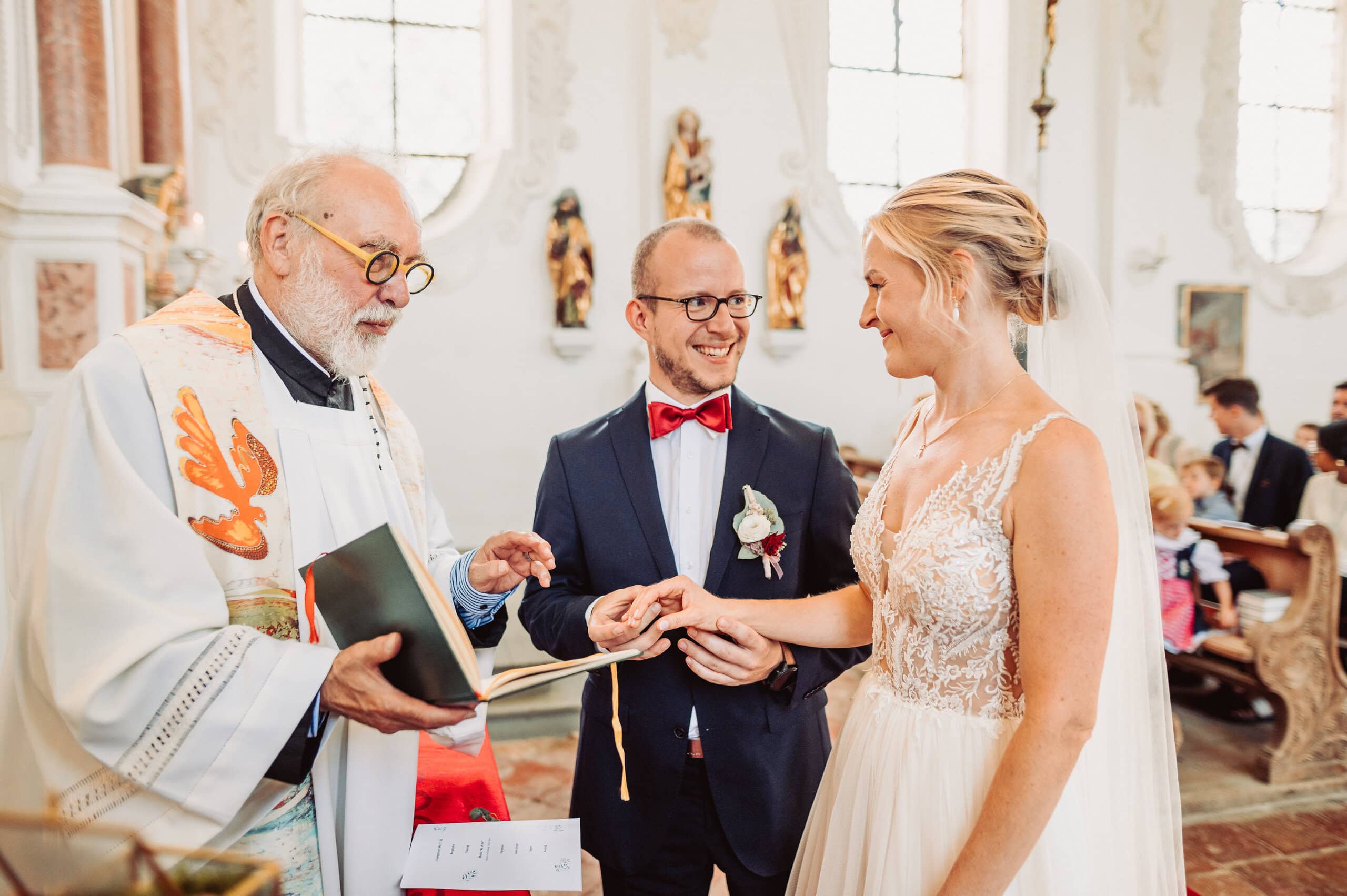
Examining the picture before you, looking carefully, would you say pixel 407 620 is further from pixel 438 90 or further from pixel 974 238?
pixel 438 90

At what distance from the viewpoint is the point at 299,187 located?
1.75 meters

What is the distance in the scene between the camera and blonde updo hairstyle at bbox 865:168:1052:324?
1515 millimetres

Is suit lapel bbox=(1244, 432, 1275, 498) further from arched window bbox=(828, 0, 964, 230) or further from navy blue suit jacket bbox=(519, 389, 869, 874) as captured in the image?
navy blue suit jacket bbox=(519, 389, 869, 874)

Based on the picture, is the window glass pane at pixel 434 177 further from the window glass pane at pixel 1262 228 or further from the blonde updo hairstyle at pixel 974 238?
the window glass pane at pixel 1262 228

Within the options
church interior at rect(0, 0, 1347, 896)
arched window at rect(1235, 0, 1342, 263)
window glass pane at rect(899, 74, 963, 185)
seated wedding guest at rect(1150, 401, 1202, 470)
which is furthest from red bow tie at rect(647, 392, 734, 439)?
arched window at rect(1235, 0, 1342, 263)

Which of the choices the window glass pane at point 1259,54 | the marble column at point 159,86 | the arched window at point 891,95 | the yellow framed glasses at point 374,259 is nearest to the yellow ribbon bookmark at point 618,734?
the yellow framed glasses at point 374,259

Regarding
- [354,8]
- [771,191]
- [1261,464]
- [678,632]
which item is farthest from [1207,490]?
[354,8]

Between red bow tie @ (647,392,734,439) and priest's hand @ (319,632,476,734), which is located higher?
red bow tie @ (647,392,734,439)

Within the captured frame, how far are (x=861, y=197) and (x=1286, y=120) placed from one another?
549 cm

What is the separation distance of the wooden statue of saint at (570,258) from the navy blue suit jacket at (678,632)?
19.8 feet

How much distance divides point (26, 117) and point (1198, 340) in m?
10.6

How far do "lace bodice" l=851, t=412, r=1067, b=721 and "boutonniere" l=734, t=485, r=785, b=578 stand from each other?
295 mm

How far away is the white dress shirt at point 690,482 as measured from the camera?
6.74ft

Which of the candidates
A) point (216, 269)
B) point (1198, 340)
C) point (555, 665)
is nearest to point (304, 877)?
point (555, 665)
